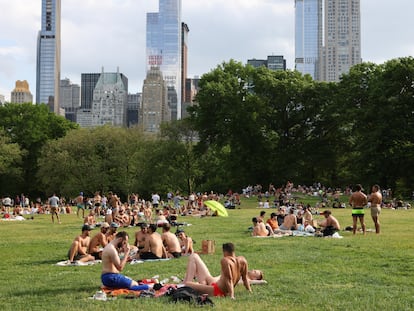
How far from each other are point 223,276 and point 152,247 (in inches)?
192

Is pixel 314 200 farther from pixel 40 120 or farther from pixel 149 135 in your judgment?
pixel 40 120

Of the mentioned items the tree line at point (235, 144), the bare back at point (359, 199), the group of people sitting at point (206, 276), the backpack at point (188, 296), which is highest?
the tree line at point (235, 144)

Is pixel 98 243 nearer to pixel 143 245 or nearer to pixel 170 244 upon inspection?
pixel 143 245

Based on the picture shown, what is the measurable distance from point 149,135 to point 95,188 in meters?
11.6

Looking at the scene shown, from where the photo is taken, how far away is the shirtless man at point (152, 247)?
13875mm

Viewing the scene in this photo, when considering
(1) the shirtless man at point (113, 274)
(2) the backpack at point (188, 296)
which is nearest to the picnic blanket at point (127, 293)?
(1) the shirtless man at point (113, 274)

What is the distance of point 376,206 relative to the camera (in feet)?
60.7

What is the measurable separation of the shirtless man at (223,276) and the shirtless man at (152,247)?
4.01 m

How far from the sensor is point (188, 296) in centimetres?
891

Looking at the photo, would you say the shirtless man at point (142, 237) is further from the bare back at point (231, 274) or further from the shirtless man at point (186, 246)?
the bare back at point (231, 274)

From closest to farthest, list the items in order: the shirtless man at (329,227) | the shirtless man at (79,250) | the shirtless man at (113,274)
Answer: the shirtless man at (113,274) < the shirtless man at (79,250) < the shirtless man at (329,227)

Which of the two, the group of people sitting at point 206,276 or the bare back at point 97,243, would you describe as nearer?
the group of people sitting at point 206,276

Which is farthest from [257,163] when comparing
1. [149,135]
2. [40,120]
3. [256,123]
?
[40,120]

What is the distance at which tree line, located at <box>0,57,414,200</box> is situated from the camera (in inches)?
2057
